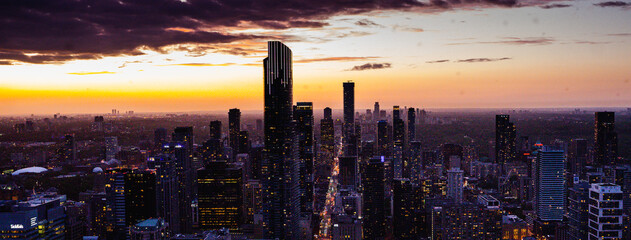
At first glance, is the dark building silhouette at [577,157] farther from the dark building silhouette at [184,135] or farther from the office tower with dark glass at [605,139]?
the dark building silhouette at [184,135]

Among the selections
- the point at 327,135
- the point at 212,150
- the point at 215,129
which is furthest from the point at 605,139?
the point at 215,129

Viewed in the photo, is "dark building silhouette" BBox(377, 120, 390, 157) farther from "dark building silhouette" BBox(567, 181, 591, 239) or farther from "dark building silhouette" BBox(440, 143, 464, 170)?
"dark building silhouette" BBox(567, 181, 591, 239)

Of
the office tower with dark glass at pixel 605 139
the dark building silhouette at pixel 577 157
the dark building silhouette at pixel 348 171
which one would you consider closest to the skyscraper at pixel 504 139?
the dark building silhouette at pixel 577 157

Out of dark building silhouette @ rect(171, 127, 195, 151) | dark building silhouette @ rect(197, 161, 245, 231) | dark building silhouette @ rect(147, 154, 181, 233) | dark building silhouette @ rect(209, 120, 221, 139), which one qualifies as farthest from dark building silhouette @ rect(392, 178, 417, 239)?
dark building silhouette @ rect(209, 120, 221, 139)

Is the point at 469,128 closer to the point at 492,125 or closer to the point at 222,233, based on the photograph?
the point at 492,125

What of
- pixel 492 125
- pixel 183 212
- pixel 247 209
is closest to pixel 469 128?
pixel 492 125

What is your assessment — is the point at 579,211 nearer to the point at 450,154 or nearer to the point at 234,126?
the point at 450,154

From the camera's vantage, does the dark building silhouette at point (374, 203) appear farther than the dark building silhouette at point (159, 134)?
No
